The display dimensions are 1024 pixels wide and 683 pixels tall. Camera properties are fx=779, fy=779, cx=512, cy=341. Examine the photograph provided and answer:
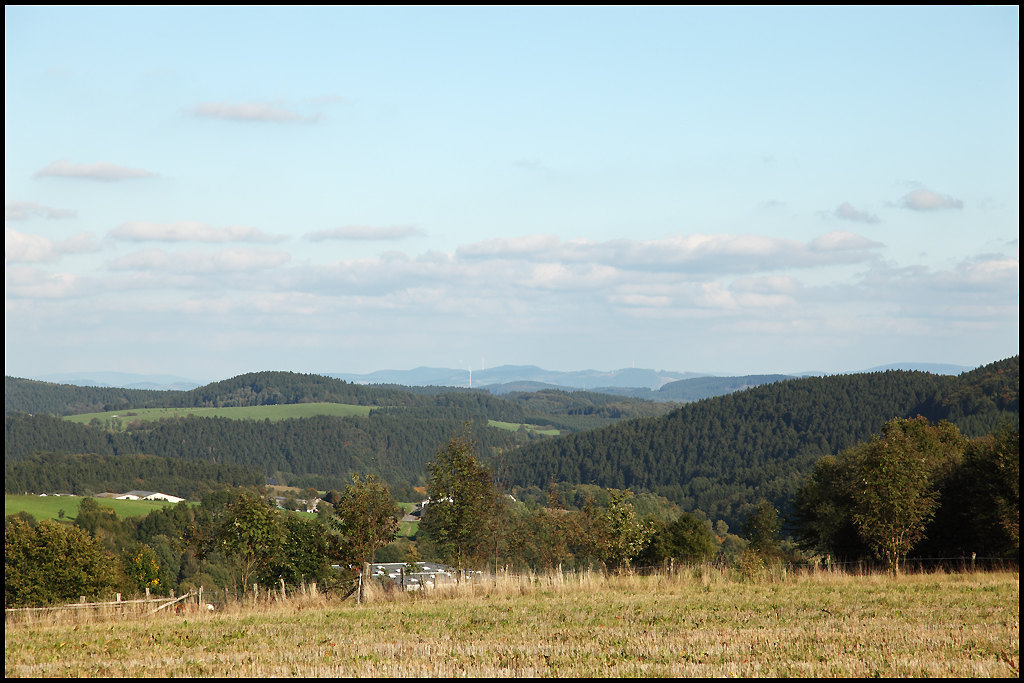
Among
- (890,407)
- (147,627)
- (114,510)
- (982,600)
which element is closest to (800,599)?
(982,600)

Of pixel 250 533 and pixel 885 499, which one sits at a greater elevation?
pixel 885 499

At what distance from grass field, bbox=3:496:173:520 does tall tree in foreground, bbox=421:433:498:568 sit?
99549 mm

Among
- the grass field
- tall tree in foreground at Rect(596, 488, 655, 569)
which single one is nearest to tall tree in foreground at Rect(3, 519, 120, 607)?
tall tree in foreground at Rect(596, 488, 655, 569)

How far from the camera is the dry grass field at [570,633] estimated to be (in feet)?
36.4

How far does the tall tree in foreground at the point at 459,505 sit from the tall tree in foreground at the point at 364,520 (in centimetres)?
187

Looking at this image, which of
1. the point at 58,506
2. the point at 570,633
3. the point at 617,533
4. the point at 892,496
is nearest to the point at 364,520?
the point at 617,533

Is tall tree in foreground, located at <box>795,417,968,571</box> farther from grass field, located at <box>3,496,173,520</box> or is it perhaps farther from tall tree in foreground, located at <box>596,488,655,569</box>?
grass field, located at <box>3,496,173,520</box>

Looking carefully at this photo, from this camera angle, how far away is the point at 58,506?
120 meters

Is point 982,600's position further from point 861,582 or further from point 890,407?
point 890,407

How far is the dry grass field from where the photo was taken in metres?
11.1

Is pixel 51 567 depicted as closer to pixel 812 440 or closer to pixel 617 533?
pixel 617 533

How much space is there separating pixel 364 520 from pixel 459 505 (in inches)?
155

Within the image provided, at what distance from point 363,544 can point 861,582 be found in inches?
676

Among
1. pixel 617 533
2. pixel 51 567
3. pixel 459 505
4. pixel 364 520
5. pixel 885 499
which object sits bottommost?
pixel 51 567
